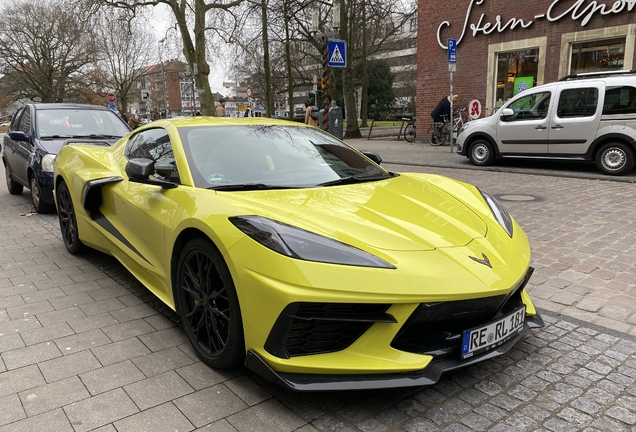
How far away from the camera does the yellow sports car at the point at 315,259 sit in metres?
2.15

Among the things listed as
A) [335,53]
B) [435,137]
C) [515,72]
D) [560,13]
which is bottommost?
[435,137]

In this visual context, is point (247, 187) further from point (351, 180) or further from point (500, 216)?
point (500, 216)

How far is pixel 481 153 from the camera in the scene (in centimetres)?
1123

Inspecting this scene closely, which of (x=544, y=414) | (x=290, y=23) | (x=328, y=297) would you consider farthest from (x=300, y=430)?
(x=290, y=23)

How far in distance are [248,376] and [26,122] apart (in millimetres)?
7111

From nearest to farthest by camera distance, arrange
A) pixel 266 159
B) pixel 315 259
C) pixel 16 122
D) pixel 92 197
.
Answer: pixel 315 259, pixel 266 159, pixel 92 197, pixel 16 122

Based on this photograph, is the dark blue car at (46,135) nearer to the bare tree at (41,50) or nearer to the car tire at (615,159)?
the car tire at (615,159)

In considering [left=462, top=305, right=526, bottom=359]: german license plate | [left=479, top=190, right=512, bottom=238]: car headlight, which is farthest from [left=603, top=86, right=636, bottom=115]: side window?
[left=462, top=305, right=526, bottom=359]: german license plate

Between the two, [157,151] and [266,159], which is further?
[157,151]

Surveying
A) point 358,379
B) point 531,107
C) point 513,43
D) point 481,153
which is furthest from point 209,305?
point 513,43

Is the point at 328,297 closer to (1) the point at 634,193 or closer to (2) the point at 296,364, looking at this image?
(2) the point at 296,364

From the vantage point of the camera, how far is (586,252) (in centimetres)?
471

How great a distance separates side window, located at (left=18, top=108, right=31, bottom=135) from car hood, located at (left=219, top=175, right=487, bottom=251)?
252 inches

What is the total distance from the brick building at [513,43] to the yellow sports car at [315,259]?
1263 cm
